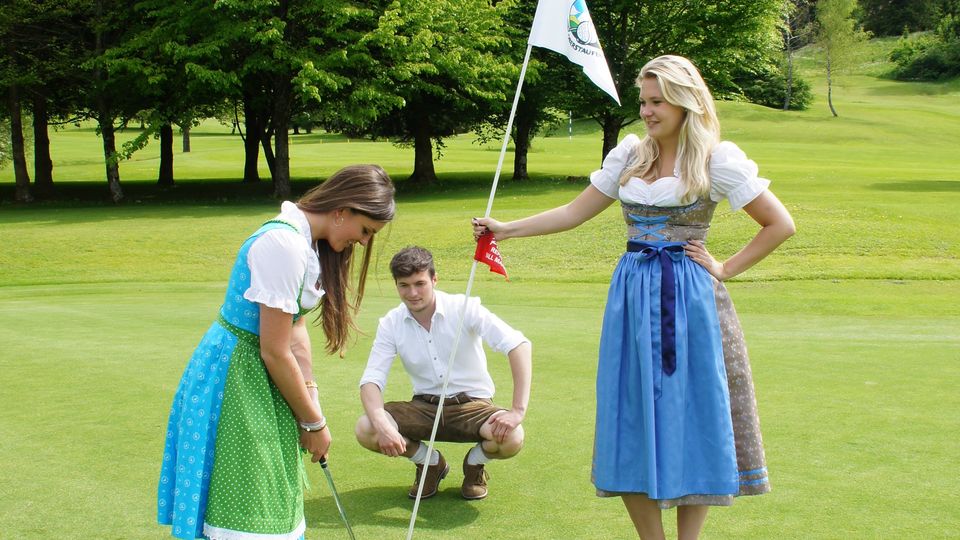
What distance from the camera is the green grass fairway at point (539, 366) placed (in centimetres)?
445

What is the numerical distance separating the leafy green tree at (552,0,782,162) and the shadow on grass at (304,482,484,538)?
28.7 metres

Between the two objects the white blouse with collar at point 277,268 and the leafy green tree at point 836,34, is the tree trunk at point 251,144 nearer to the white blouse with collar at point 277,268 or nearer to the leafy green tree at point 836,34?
the white blouse with collar at point 277,268

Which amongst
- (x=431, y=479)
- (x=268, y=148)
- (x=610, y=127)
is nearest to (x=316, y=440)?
(x=431, y=479)

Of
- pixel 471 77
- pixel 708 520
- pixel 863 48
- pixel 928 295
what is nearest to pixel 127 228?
pixel 471 77

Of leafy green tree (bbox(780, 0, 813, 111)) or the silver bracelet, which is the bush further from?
the silver bracelet

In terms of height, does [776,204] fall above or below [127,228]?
above

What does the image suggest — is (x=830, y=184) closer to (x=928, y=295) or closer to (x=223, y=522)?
(x=928, y=295)

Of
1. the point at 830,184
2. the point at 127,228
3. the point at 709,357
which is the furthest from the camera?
the point at 830,184

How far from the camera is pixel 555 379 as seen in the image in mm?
7012

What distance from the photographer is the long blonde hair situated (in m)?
3.72

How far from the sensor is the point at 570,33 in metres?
4.67

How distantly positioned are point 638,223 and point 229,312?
1.60 meters

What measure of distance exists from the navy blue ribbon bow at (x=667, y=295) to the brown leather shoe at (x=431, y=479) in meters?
1.60

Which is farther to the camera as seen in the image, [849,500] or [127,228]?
[127,228]
